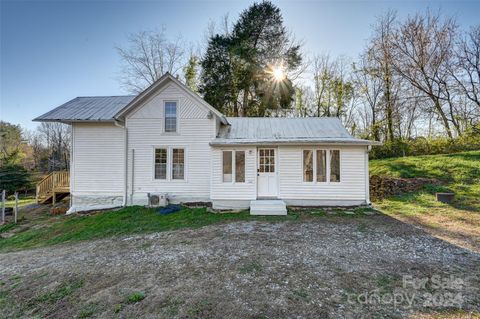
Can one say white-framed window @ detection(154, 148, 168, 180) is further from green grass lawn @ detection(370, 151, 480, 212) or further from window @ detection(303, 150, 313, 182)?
green grass lawn @ detection(370, 151, 480, 212)

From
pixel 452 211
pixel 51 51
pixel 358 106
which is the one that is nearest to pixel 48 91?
pixel 51 51

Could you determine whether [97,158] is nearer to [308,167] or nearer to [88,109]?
[88,109]

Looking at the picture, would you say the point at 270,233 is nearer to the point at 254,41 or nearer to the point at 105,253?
the point at 105,253

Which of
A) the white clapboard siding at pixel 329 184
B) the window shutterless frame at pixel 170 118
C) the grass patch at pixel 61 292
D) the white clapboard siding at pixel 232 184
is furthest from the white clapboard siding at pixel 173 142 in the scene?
the grass patch at pixel 61 292

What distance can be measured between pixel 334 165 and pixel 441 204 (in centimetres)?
490

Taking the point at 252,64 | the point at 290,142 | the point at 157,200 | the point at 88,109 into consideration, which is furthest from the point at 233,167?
the point at 252,64

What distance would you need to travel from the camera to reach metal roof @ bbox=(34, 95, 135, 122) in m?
10.6

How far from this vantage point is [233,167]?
992 cm

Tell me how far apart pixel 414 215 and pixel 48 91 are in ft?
76.6

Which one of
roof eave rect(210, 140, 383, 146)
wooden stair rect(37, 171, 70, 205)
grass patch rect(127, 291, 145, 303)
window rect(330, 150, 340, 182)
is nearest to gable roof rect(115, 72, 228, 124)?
roof eave rect(210, 140, 383, 146)

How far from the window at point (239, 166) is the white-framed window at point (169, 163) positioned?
8.70ft

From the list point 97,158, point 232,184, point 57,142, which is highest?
point 57,142

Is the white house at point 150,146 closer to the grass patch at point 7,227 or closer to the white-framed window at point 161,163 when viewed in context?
the white-framed window at point 161,163

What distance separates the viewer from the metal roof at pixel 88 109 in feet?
34.7
